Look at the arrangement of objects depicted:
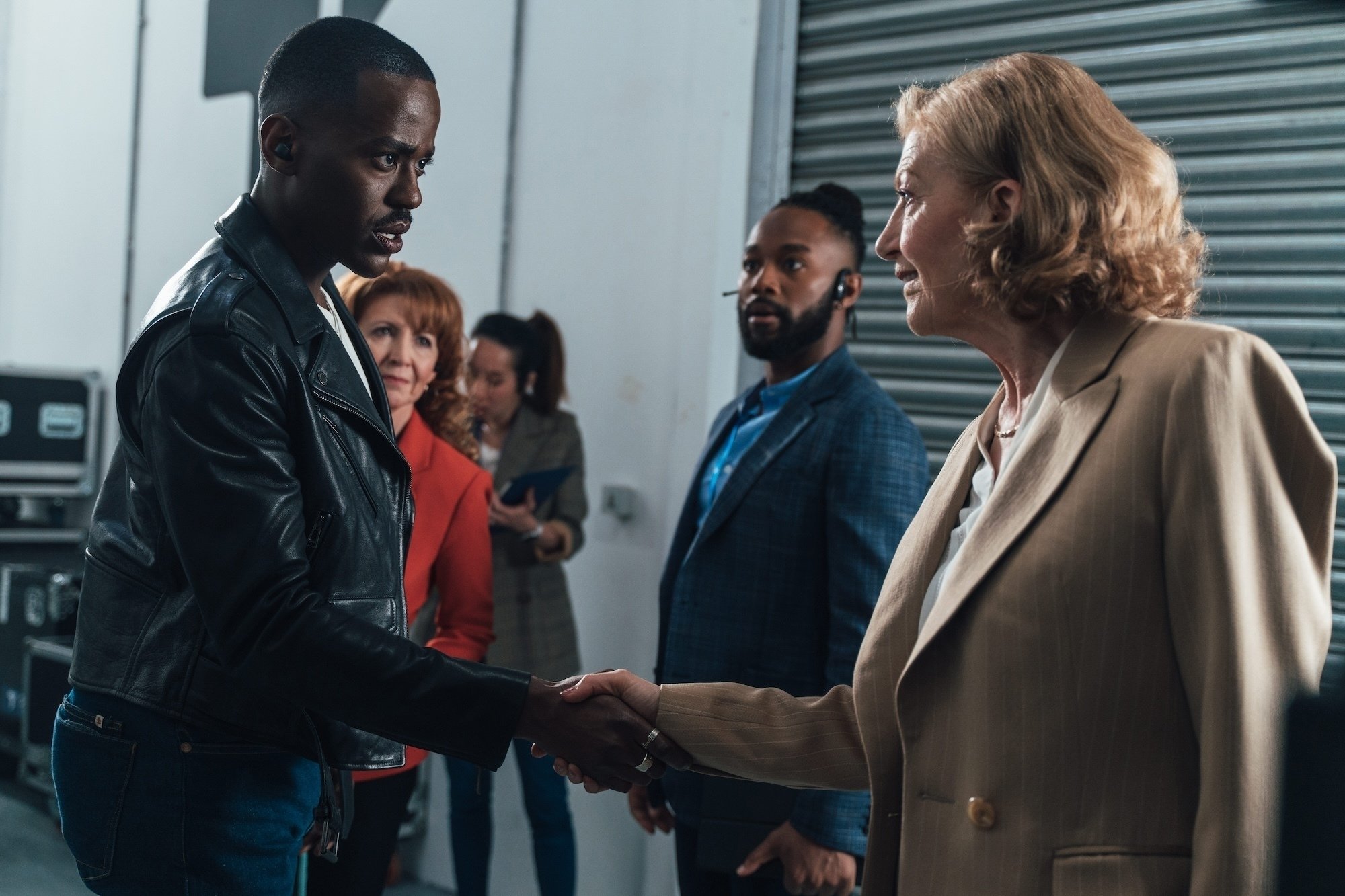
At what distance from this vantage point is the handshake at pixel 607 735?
1.71 metres

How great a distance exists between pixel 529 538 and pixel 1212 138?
7.32ft

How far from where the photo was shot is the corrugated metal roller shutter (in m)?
2.84

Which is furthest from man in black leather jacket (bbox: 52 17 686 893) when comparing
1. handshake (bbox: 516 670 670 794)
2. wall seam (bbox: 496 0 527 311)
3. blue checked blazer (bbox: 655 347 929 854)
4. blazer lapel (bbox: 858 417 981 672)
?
wall seam (bbox: 496 0 527 311)

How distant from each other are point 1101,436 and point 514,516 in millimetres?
2528

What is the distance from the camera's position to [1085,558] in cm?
120

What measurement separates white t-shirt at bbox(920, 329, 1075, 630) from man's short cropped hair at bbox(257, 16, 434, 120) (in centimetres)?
90

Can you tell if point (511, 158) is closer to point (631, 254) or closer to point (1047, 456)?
point (631, 254)

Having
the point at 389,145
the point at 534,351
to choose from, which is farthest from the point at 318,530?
the point at 534,351

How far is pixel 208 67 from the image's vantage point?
5.59 meters

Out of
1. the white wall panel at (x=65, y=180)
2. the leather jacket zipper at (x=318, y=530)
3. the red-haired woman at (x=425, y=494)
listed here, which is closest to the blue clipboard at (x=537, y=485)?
the red-haired woman at (x=425, y=494)

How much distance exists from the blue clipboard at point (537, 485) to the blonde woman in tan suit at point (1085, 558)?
2060mm

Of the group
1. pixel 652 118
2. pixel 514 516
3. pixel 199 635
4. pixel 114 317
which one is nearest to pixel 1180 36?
pixel 652 118

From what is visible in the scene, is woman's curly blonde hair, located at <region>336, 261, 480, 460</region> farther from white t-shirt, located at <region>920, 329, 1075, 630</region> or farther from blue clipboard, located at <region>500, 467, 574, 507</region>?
white t-shirt, located at <region>920, 329, 1075, 630</region>

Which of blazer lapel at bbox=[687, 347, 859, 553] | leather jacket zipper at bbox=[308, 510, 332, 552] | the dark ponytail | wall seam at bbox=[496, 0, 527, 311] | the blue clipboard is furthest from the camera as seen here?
wall seam at bbox=[496, 0, 527, 311]
